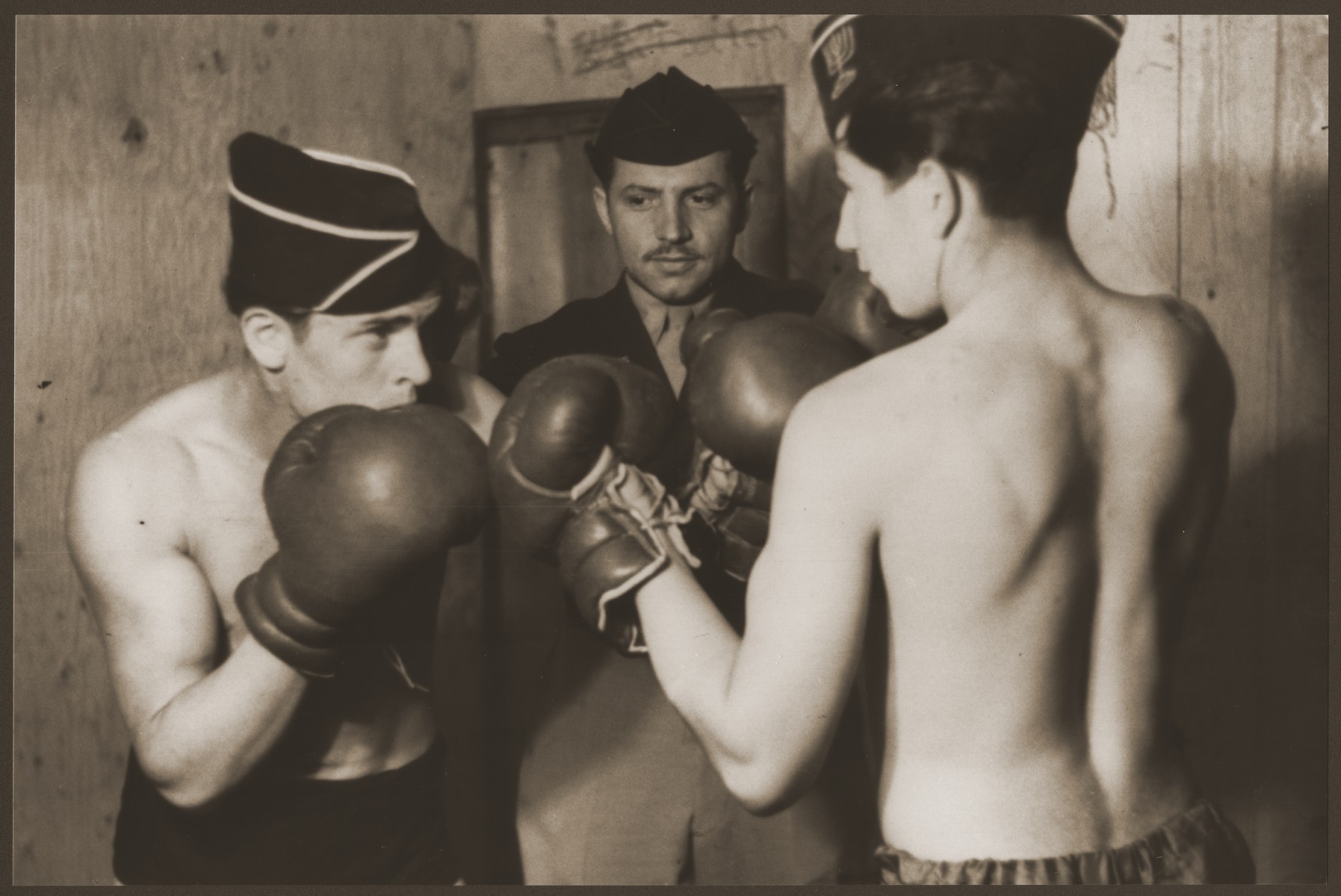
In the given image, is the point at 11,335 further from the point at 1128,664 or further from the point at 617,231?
the point at 1128,664

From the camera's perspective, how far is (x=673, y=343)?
75.4 inches

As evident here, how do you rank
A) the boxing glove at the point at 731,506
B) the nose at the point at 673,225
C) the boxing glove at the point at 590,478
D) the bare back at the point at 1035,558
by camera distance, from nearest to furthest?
the bare back at the point at 1035,558 < the boxing glove at the point at 590,478 < the boxing glove at the point at 731,506 < the nose at the point at 673,225

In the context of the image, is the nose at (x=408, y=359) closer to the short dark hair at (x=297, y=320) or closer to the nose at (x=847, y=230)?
the short dark hair at (x=297, y=320)

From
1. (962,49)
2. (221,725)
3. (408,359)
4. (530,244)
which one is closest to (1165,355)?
(962,49)

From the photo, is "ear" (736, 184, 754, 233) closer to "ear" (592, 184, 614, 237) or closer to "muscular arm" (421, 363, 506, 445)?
"ear" (592, 184, 614, 237)

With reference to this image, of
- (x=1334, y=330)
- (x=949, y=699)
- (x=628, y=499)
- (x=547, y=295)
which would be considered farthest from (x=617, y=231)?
(x=1334, y=330)

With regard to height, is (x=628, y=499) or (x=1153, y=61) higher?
(x=1153, y=61)

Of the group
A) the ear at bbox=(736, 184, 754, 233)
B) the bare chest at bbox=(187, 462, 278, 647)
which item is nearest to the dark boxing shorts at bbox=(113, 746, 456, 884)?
the bare chest at bbox=(187, 462, 278, 647)

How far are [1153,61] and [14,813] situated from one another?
6.96 ft

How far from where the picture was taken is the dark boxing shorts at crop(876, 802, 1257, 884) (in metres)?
1.60

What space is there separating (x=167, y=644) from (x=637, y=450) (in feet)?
2.42

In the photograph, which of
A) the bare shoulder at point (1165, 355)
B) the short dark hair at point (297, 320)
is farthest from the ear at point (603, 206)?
the bare shoulder at point (1165, 355)

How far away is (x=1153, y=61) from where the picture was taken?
6.18 ft

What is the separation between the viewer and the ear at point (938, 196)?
1.60 meters
